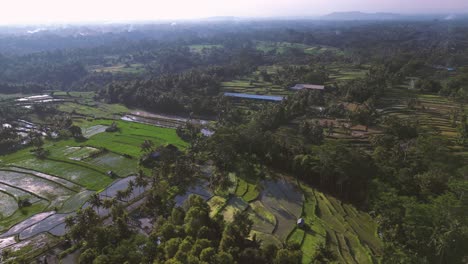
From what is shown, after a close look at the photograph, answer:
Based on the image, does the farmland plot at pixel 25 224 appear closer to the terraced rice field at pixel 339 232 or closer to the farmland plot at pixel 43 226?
the farmland plot at pixel 43 226

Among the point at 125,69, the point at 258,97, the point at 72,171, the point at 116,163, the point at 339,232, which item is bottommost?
the point at 339,232

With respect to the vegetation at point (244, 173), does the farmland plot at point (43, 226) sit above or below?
below

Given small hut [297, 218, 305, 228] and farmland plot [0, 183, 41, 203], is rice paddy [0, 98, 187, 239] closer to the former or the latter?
farmland plot [0, 183, 41, 203]

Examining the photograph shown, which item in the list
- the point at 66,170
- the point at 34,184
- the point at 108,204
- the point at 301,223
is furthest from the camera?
the point at 66,170

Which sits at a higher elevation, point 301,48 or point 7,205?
point 301,48

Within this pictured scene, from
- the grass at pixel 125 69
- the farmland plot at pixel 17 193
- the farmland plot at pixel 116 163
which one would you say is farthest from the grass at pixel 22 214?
the grass at pixel 125 69

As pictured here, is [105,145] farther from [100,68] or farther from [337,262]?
[100,68]

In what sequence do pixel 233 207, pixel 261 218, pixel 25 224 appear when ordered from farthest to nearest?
pixel 233 207 < pixel 261 218 < pixel 25 224

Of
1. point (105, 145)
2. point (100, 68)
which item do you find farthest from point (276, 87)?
point (100, 68)

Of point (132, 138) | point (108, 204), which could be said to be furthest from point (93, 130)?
point (108, 204)

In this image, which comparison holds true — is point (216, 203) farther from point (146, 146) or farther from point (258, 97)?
point (258, 97)

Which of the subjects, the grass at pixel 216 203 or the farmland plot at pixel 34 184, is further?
the farmland plot at pixel 34 184
